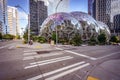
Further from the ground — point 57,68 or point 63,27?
point 63,27

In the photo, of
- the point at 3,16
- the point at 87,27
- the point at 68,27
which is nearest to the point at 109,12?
the point at 87,27

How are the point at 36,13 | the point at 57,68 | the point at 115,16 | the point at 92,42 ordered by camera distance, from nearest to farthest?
the point at 57,68
the point at 92,42
the point at 115,16
the point at 36,13

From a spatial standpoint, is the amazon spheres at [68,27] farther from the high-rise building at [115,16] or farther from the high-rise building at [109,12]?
the high-rise building at [109,12]

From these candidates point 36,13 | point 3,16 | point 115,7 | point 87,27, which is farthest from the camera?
point 3,16

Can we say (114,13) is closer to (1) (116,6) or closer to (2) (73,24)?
(1) (116,6)

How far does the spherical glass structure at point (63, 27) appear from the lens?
52.8m

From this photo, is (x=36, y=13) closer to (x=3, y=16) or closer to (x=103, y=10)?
(x=3, y=16)

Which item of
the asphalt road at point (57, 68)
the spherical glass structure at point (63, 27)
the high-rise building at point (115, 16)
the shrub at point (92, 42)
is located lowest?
the asphalt road at point (57, 68)

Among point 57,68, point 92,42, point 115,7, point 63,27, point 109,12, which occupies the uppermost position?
point 115,7

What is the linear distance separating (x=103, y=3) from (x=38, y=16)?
81216 mm

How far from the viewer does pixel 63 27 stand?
53.1 metres

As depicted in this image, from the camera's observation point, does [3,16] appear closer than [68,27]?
No

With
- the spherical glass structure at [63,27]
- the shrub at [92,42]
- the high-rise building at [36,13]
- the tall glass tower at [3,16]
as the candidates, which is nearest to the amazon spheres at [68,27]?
the spherical glass structure at [63,27]

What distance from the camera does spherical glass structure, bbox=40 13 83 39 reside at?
52.8m
